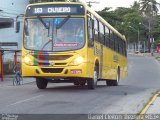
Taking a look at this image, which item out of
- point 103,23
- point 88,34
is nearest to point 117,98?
A: point 88,34

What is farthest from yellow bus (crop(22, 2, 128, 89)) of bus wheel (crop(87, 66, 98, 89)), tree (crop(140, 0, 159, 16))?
tree (crop(140, 0, 159, 16))

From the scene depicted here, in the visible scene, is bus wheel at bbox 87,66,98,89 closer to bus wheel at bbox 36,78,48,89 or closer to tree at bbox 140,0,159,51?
bus wheel at bbox 36,78,48,89

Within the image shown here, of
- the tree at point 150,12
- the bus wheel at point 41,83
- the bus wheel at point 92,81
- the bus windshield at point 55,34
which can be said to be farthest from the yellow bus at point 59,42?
the tree at point 150,12

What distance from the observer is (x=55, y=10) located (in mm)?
21156

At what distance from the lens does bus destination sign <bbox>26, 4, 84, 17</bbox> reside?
21014 mm

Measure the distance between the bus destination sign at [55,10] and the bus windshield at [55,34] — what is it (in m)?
0.25

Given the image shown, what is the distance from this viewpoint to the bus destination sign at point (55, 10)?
21014 mm

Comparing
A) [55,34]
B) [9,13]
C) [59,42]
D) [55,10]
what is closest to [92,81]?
[59,42]

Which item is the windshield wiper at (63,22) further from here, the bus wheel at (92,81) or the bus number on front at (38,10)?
the bus wheel at (92,81)

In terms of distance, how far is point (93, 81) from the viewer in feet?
72.9

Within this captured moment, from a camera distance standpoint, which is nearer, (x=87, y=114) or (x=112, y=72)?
(x=87, y=114)

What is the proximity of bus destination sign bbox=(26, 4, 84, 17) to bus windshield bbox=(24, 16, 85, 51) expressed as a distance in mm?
253

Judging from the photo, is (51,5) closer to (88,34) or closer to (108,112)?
(88,34)

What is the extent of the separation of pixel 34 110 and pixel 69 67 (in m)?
6.08
